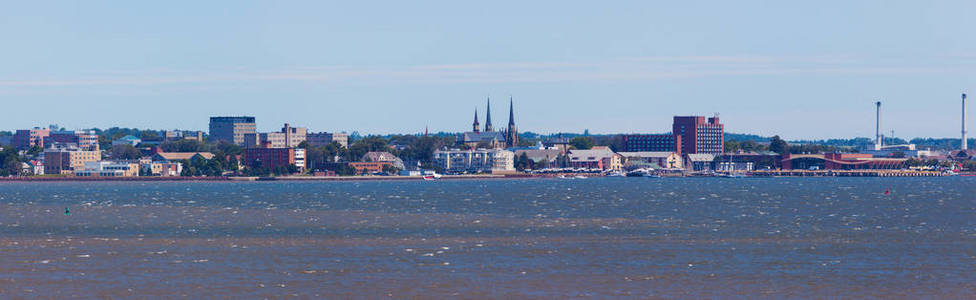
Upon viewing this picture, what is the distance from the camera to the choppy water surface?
44.2 meters

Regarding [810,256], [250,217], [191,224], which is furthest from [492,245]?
[250,217]

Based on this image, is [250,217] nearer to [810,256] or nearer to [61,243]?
[61,243]

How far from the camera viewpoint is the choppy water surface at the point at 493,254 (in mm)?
44219

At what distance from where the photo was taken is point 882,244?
60750 mm

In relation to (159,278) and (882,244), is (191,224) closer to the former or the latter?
(159,278)

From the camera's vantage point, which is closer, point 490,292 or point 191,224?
point 490,292

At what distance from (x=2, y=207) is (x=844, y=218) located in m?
68.3

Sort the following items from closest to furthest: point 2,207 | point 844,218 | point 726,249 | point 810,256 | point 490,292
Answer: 1. point 490,292
2. point 810,256
3. point 726,249
4. point 844,218
5. point 2,207

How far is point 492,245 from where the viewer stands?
60.8 meters

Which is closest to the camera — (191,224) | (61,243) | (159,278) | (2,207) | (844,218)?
(159,278)

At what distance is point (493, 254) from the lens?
5591 cm

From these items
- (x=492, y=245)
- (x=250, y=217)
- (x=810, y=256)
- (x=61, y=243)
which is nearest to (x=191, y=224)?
(x=250, y=217)

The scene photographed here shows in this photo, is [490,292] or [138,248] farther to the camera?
[138,248]

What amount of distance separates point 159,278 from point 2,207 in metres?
70.4
